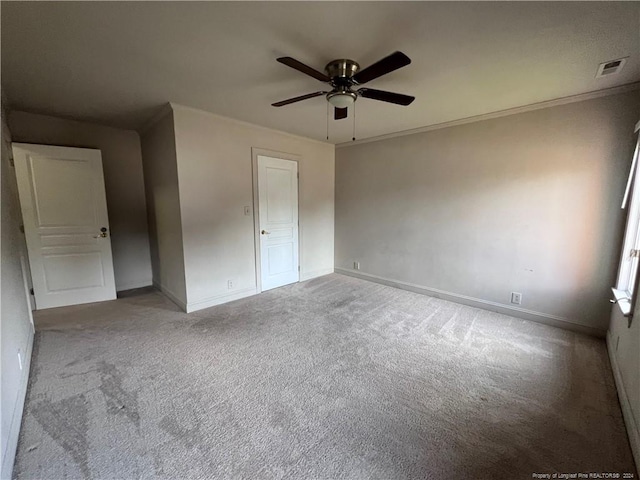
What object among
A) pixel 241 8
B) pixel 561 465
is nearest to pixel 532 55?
pixel 241 8

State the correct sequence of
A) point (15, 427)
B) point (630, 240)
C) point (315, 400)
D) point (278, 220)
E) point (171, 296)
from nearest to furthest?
1. point (15, 427)
2. point (315, 400)
3. point (630, 240)
4. point (171, 296)
5. point (278, 220)

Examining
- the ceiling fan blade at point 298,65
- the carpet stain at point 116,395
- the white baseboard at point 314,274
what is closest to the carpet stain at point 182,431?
the carpet stain at point 116,395

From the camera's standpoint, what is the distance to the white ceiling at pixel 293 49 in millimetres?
1500

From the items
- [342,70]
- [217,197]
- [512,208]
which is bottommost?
[512,208]

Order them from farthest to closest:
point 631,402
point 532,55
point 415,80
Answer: point 415,80, point 532,55, point 631,402

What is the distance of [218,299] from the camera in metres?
3.55

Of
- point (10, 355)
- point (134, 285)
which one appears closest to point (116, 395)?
point (10, 355)

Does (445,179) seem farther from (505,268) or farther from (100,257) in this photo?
(100,257)

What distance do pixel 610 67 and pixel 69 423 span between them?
14.9ft

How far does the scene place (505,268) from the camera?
10.6 ft

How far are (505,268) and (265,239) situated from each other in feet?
10.4

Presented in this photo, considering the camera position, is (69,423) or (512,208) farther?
(512,208)

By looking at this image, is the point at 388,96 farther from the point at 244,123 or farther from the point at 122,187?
the point at 122,187

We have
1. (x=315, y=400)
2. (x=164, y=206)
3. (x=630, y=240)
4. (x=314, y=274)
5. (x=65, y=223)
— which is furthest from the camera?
(x=314, y=274)
